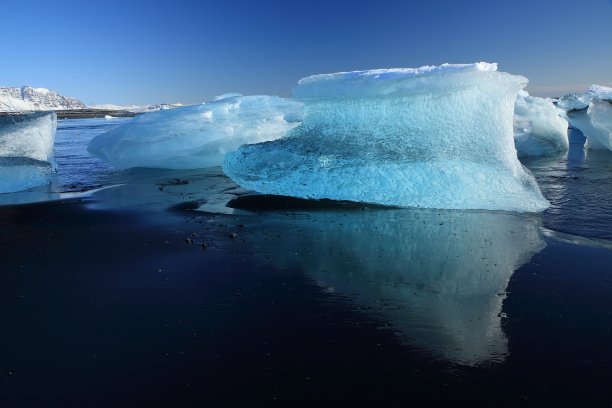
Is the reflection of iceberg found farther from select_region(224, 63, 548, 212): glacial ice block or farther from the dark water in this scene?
select_region(224, 63, 548, 212): glacial ice block

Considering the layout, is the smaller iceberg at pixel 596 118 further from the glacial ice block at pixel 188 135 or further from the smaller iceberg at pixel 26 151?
the smaller iceberg at pixel 26 151

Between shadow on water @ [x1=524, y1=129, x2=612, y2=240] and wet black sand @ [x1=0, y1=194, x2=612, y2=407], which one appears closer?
wet black sand @ [x1=0, y1=194, x2=612, y2=407]

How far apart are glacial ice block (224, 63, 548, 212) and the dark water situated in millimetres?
543

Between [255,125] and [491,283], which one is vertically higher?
[255,125]

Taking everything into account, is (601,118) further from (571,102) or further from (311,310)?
(311,310)

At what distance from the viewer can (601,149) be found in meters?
16.9

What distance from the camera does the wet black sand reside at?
2570mm

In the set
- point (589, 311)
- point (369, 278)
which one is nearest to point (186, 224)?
point (369, 278)

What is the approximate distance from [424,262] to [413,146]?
3215mm

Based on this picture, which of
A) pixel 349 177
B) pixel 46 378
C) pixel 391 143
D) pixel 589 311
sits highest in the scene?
pixel 391 143

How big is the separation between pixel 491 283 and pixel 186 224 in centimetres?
414

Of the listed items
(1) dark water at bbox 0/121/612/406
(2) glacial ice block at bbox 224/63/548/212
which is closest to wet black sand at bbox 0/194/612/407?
(1) dark water at bbox 0/121/612/406

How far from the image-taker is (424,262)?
4664 millimetres

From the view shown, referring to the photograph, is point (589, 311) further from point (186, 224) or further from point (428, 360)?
point (186, 224)
